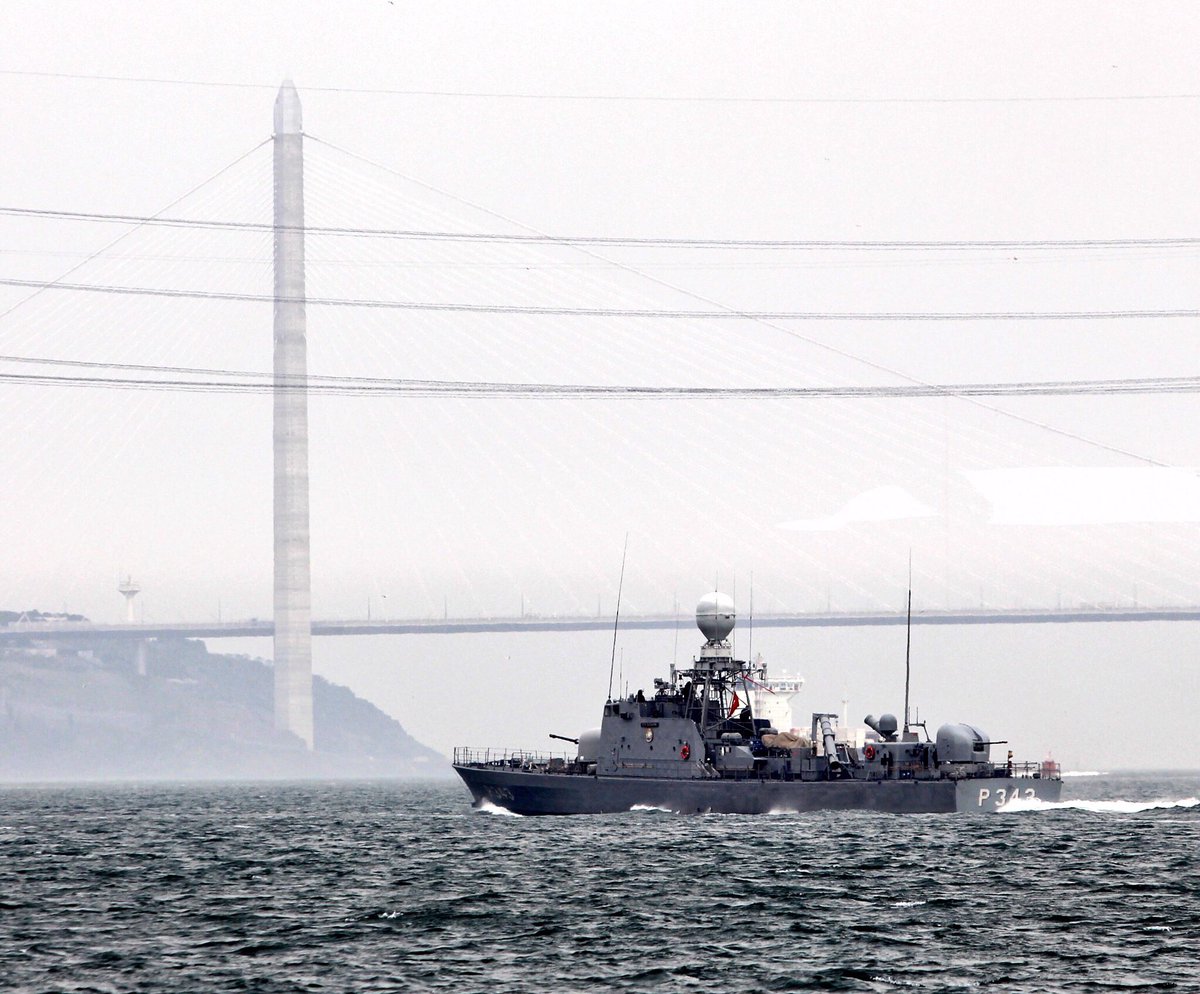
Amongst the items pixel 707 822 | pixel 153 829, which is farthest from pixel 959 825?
pixel 153 829

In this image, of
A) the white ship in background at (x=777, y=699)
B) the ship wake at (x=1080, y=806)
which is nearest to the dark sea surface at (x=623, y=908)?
the ship wake at (x=1080, y=806)

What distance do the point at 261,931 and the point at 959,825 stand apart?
1310 inches

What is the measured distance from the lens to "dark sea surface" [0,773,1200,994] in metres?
33.1

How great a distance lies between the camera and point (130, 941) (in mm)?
37438

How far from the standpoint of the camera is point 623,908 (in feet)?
138

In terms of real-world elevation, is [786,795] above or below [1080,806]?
above

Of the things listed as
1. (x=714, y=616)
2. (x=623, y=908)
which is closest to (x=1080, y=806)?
(x=714, y=616)

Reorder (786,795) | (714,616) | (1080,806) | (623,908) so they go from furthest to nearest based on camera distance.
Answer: (1080,806) → (714,616) → (786,795) → (623,908)

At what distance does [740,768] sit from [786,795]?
2.10 m

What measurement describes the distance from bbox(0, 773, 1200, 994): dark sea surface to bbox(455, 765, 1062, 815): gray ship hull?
2.87ft

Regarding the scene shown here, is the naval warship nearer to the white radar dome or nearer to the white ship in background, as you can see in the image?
the white radar dome

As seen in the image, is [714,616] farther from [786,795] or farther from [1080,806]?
[1080,806]

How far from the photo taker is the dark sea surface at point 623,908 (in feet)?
109

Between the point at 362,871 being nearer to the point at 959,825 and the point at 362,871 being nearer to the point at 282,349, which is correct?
the point at 959,825
